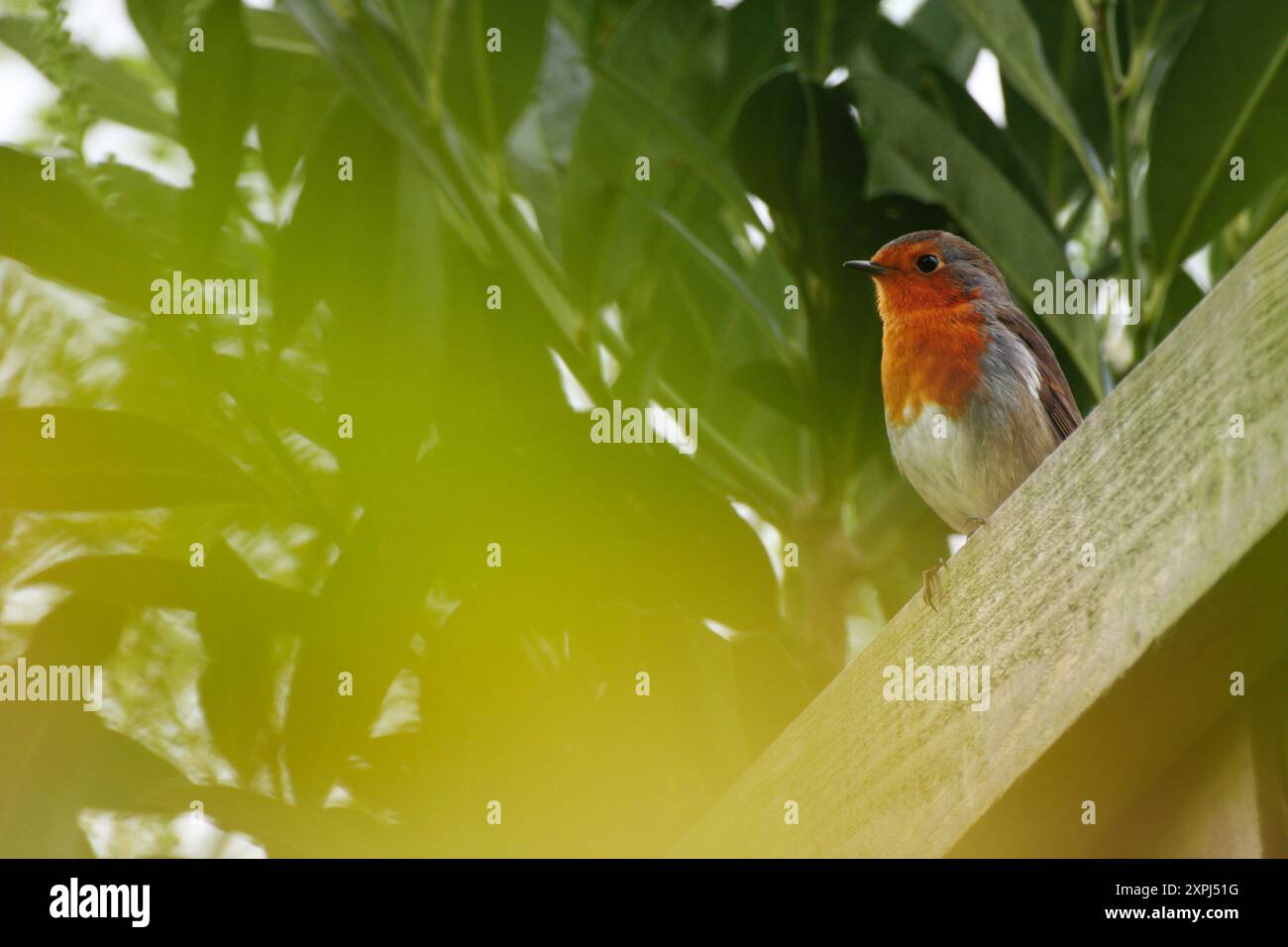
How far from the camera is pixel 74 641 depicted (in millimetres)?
1664

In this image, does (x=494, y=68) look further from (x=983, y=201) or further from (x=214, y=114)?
(x=983, y=201)

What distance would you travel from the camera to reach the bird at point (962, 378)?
1.99 meters

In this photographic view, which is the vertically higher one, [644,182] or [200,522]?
[644,182]

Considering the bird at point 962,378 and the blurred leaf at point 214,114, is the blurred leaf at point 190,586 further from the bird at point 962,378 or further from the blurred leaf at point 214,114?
the bird at point 962,378

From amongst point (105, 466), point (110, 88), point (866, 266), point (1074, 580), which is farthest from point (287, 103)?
point (1074, 580)

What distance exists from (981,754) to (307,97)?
1.42 meters

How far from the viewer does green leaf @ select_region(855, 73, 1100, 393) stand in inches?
68.1

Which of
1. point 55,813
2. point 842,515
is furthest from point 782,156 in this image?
point 55,813

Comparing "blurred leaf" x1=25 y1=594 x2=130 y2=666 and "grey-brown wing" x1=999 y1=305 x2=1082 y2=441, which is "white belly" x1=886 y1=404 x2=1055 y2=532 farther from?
"blurred leaf" x1=25 y1=594 x2=130 y2=666

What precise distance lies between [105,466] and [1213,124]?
4.63 feet

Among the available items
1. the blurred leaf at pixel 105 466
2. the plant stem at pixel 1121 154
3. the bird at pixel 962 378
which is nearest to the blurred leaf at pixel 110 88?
the blurred leaf at pixel 105 466

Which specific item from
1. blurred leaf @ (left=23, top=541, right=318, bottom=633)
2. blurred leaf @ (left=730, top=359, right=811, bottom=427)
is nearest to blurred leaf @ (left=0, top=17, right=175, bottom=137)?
blurred leaf @ (left=23, top=541, right=318, bottom=633)

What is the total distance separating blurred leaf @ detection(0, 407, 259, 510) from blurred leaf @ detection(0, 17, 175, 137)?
0.49 meters

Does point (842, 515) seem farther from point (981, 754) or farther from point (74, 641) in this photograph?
point (74, 641)
